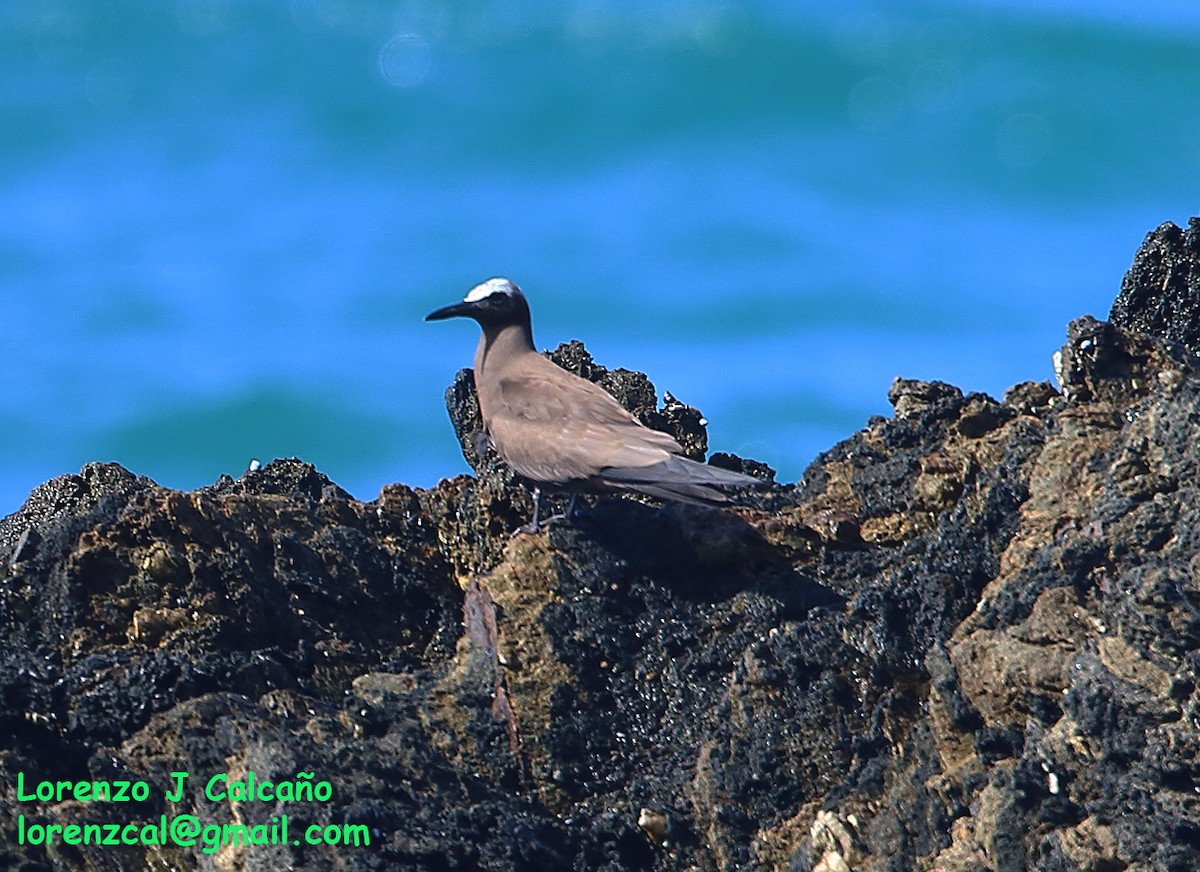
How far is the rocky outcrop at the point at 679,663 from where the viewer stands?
464 centimetres

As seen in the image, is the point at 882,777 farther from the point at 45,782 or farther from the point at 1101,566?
the point at 45,782

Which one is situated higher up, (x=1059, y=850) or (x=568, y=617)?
(x=568, y=617)

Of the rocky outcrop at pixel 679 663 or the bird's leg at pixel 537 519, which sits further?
the bird's leg at pixel 537 519

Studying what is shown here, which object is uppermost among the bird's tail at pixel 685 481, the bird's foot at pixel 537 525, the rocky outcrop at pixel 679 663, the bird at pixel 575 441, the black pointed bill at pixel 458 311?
the black pointed bill at pixel 458 311

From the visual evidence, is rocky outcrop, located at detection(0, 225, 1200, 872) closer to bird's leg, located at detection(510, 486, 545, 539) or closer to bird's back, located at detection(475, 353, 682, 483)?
bird's leg, located at detection(510, 486, 545, 539)

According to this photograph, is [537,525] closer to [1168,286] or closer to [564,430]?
[564,430]

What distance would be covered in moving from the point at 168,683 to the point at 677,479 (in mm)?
1774

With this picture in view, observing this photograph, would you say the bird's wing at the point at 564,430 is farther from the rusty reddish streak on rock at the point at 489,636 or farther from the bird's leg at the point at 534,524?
the rusty reddish streak on rock at the point at 489,636

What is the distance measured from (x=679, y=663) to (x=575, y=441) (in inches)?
56.6

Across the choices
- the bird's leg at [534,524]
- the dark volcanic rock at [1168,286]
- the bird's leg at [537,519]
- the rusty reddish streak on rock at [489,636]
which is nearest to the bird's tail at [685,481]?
the bird's leg at [537,519]

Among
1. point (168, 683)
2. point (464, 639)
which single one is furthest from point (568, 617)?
point (168, 683)

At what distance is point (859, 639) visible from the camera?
5.17 meters

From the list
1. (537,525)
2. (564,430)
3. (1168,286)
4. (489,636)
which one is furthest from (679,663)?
(1168,286)

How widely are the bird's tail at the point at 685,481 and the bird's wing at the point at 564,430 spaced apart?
6 centimetres
